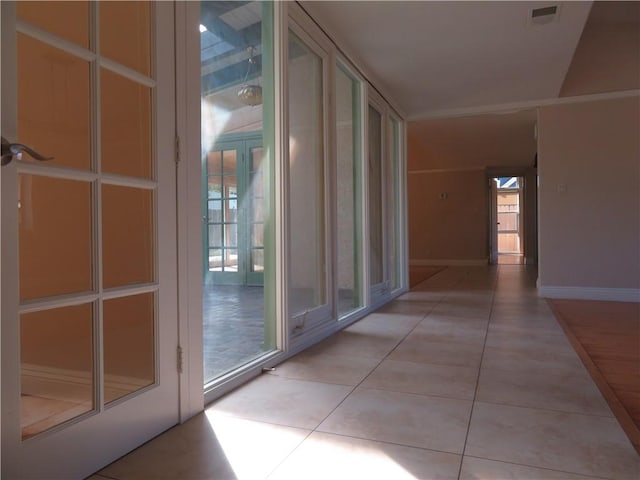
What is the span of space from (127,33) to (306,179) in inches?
67.2

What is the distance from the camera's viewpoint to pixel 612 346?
9.78ft

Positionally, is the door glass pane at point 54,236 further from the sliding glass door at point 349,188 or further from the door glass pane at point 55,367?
the sliding glass door at point 349,188

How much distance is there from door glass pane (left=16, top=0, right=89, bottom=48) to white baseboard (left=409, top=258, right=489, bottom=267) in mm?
9896

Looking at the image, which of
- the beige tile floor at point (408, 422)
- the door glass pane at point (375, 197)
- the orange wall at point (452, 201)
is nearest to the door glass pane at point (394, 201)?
the door glass pane at point (375, 197)

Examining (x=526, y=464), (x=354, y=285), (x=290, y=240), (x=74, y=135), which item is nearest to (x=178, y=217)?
(x=74, y=135)

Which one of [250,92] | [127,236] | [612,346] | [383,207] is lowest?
[612,346]

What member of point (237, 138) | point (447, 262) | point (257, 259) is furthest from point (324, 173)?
point (447, 262)

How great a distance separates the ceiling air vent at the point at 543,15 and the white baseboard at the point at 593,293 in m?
3.12

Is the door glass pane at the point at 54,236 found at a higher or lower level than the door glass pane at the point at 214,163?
lower

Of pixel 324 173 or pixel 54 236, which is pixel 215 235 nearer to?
pixel 324 173

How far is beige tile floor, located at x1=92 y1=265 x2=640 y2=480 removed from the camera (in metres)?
1.40

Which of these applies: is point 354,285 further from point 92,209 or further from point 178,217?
point 92,209

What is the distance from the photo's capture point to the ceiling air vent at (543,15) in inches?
121

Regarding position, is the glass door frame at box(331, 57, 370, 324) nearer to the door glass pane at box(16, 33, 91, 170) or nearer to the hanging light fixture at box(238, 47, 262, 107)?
the hanging light fixture at box(238, 47, 262, 107)
